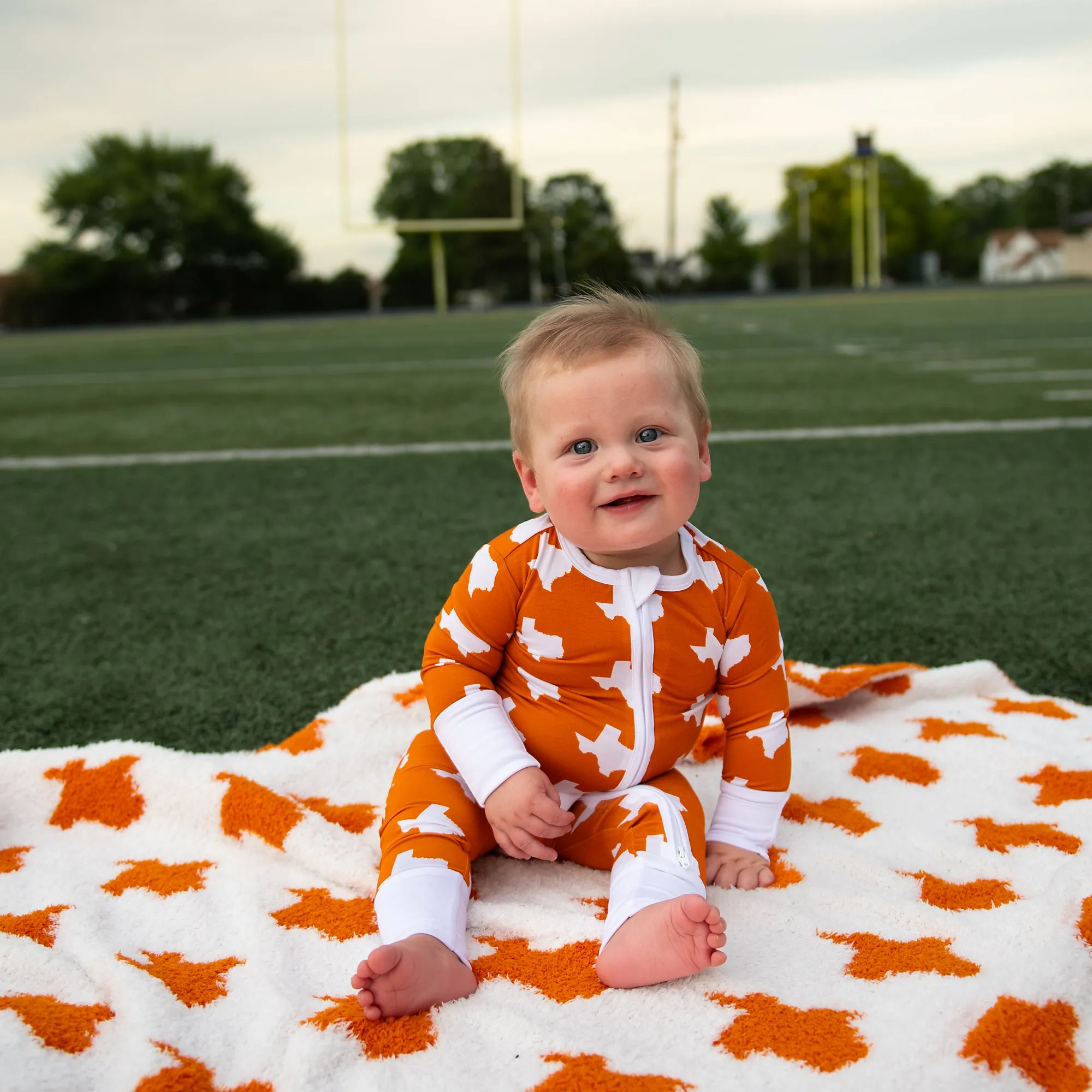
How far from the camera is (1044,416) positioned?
190 inches

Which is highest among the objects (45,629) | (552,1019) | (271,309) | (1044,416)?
(271,309)

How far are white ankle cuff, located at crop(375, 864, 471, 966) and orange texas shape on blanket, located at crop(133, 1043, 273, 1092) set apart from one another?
0.65ft

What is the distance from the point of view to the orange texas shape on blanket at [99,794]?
1.52 m

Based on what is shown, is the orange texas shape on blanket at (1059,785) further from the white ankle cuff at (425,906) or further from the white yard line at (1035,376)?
the white yard line at (1035,376)

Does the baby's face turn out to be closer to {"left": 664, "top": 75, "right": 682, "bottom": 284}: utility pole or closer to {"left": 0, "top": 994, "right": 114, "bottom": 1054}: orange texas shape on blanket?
{"left": 0, "top": 994, "right": 114, "bottom": 1054}: orange texas shape on blanket

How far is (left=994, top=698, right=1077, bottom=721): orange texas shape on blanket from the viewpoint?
1809mm

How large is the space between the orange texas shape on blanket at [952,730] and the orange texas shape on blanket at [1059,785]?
131 mm

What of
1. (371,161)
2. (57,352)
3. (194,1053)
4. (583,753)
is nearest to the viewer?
(194,1053)

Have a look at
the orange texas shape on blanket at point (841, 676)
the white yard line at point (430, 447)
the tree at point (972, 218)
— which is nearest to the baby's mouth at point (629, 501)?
the orange texas shape on blanket at point (841, 676)

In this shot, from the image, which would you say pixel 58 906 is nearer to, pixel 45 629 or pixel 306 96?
pixel 45 629

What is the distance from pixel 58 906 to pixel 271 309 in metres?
37.8

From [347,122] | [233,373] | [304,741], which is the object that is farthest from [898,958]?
[347,122]

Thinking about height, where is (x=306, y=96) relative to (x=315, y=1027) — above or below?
above

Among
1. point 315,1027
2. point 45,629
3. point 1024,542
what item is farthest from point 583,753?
point 1024,542
